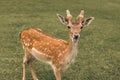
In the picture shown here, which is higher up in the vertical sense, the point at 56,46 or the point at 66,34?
the point at 56,46

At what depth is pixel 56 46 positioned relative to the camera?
9.24m

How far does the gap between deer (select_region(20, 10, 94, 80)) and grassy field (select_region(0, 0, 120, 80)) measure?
1.49 metres

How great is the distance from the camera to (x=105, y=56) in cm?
1367

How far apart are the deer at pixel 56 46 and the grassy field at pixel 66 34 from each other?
1.49 meters

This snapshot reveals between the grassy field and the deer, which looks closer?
the deer

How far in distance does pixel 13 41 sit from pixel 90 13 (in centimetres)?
1006

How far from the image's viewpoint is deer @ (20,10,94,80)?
848 cm

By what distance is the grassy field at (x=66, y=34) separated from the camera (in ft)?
37.6

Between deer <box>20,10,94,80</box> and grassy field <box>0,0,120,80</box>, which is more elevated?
deer <box>20,10,94,80</box>

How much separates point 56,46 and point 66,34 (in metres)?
7.87

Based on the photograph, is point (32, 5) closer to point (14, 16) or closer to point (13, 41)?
point (14, 16)

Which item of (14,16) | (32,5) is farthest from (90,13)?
(14,16)

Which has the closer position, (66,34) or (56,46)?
(56,46)

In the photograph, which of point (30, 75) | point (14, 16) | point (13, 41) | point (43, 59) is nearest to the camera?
point (43, 59)
